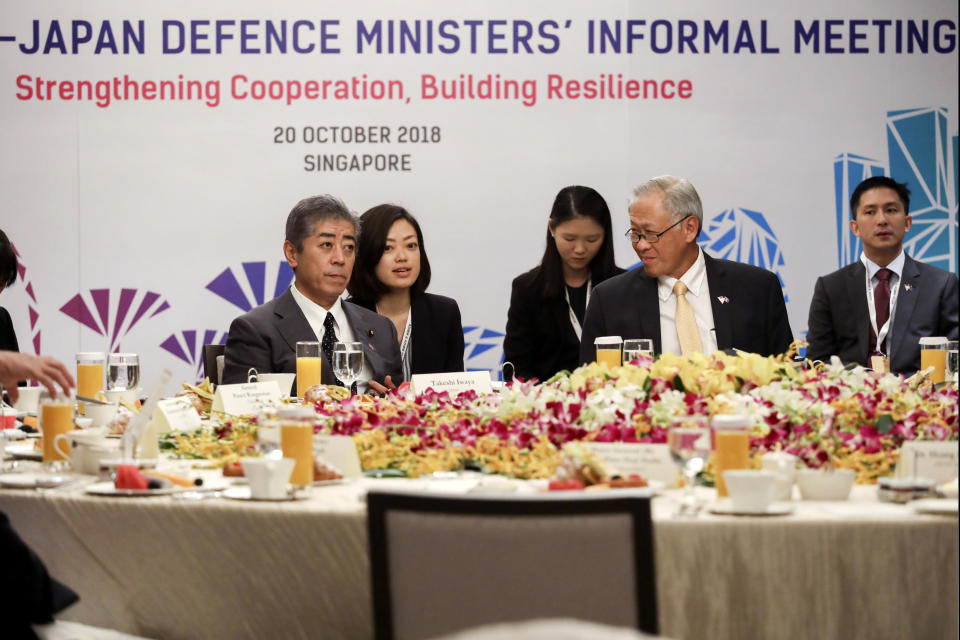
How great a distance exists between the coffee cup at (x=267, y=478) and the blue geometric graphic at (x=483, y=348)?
4.20 metres

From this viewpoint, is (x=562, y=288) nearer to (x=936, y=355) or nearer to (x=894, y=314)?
(x=894, y=314)

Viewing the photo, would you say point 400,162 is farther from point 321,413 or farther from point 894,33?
point 321,413

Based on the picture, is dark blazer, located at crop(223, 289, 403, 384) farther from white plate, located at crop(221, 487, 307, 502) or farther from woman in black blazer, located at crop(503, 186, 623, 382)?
white plate, located at crop(221, 487, 307, 502)

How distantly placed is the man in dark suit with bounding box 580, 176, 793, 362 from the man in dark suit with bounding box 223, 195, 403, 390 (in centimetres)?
91

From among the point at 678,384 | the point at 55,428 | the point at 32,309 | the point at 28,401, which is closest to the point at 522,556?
the point at 678,384

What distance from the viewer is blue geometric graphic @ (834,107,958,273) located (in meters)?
6.32

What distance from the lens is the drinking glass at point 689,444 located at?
2086 millimetres

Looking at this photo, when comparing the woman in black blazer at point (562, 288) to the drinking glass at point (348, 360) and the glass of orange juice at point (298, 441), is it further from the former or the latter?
the glass of orange juice at point (298, 441)

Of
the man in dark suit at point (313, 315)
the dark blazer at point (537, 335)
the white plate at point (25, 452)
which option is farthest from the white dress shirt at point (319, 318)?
the white plate at point (25, 452)

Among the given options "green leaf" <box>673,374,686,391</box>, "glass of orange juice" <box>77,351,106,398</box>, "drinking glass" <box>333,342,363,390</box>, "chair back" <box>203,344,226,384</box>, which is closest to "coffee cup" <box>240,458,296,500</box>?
"green leaf" <box>673,374,686,391</box>

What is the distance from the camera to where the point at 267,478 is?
219 centimetres

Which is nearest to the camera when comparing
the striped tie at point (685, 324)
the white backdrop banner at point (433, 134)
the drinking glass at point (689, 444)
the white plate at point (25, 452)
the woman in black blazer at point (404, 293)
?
the drinking glass at point (689, 444)

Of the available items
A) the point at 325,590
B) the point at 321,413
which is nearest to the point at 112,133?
the point at 321,413

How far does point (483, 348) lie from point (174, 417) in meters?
3.41
